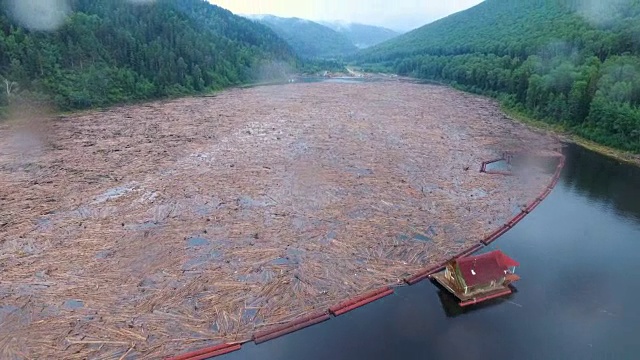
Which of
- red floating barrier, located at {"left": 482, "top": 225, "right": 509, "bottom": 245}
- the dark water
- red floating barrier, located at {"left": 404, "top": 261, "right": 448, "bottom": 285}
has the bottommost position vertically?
the dark water

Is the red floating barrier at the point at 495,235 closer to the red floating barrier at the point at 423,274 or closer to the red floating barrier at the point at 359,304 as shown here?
the red floating barrier at the point at 423,274

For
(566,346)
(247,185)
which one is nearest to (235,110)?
(247,185)

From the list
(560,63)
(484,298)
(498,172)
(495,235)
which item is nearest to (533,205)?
(495,235)

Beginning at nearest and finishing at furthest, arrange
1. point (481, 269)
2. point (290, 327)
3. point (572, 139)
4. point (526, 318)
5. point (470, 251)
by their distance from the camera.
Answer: point (290, 327) < point (526, 318) < point (481, 269) < point (470, 251) < point (572, 139)

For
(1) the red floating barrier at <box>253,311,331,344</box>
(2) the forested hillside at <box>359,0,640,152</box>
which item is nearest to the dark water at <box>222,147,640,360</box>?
(1) the red floating barrier at <box>253,311,331,344</box>

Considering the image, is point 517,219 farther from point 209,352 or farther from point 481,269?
point 209,352

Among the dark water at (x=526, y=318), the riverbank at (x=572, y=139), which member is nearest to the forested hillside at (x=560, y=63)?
the riverbank at (x=572, y=139)

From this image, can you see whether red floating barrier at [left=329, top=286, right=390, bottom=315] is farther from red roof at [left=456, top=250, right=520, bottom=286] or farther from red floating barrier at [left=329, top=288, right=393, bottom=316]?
red roof at [left=456, top=250, right=520, bottom=286]
